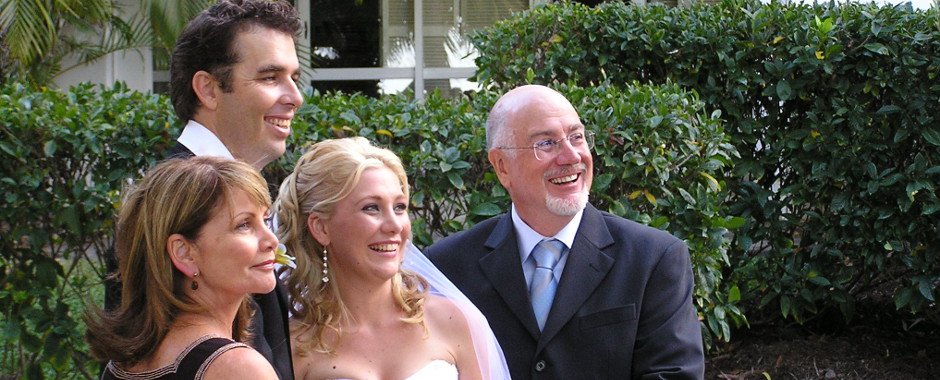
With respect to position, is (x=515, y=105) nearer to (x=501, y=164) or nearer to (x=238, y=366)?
(x=501, y=164)

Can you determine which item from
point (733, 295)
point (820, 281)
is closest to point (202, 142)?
point (733, 295)

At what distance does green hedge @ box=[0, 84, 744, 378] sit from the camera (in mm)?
4785

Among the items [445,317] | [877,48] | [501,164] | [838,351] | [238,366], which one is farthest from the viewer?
[838,351]

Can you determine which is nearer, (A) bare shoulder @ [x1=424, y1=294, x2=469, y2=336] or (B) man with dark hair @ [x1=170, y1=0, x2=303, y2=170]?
(B) man with dark hair @ [x1=170, y1=0, x2=303, y2=170]

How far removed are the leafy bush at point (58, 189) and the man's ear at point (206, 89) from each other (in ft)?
4.80

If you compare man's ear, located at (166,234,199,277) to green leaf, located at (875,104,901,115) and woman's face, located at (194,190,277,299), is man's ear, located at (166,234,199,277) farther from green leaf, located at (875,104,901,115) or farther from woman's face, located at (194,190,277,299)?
green leaf, located at (875,104,901,115)

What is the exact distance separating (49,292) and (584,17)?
10.6 feet

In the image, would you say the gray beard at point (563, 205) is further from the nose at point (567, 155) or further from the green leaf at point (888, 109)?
the green leaf at point (888, 109)

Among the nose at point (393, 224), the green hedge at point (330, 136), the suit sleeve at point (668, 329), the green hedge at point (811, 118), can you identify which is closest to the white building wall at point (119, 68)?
the green hedge at point (811, 118)

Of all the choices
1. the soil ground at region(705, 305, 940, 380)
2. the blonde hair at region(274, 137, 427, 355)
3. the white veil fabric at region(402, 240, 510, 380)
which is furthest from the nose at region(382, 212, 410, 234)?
the soil ground at region(705, 305, 940, 380)

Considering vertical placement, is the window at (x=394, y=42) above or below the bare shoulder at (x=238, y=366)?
above

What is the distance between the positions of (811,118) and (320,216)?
3547mm

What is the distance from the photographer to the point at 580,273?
3.82 metres

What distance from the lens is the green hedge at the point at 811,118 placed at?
6.11m
